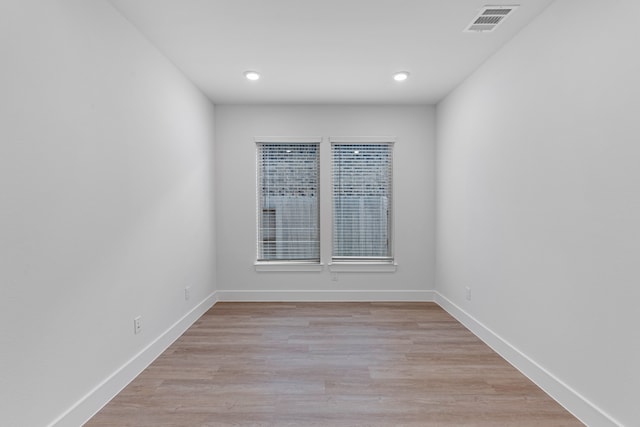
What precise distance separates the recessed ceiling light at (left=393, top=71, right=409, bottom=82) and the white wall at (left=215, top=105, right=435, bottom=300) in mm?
898

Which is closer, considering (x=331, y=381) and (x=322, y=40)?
(x=331, y=381)

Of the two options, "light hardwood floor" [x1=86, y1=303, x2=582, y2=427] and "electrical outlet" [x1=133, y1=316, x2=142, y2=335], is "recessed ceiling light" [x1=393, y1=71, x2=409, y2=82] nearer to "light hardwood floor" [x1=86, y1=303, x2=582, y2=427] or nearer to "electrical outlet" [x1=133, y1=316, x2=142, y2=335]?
"light hardwood floor" [x1=86, y1=303, x2=582, y2=427]

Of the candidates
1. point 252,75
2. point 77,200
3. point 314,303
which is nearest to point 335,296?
point 314,303

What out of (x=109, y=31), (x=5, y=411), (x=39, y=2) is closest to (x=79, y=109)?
(x=39, y=2)

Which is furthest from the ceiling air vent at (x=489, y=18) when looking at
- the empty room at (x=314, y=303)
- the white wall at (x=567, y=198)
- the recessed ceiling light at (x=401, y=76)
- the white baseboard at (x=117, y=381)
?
the white baseboard at (x=117, y=381)

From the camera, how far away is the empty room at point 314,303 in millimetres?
1671

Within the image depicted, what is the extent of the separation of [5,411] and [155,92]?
7.57 ft

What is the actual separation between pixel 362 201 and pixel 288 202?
1.00 metres

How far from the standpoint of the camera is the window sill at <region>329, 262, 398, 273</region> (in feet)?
14.5

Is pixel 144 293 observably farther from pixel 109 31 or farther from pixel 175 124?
pixel 109 31

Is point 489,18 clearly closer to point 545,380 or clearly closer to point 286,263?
point 545,380

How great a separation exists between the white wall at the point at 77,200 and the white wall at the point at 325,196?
4.26 feet

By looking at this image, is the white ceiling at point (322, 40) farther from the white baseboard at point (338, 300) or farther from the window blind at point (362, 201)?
the white baseboard at point (338, 300)

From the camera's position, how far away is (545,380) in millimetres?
2242
